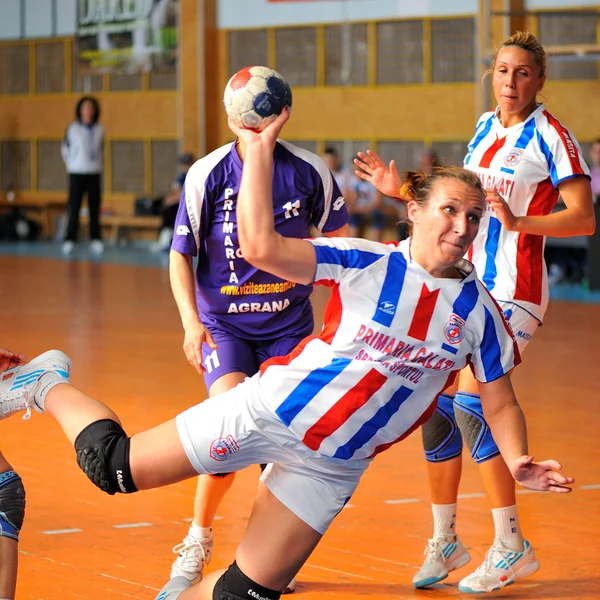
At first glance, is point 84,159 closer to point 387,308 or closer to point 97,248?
point 97,248

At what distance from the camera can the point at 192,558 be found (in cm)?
434

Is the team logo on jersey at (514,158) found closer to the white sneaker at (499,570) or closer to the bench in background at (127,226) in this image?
the white sneaker at (499,570)

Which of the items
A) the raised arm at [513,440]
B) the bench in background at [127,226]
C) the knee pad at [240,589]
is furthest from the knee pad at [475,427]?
the bench in background at [127,226]

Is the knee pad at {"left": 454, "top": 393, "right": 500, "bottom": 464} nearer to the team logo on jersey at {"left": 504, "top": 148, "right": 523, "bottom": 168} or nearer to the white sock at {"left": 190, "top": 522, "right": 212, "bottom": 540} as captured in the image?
the team logo on jersey at {"left": 504, "top": 148, "right": 523, "bottom": 168}

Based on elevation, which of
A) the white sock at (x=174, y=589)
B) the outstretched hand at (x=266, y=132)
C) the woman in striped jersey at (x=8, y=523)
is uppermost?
the outstretched hand at (x=266, y=132)

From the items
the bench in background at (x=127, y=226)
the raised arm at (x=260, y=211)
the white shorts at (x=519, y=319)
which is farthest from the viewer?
the bench in background at (x=127, y=226)

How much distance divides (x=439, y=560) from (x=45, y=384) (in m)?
1.64

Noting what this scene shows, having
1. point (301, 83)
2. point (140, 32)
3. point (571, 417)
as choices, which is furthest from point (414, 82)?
point (571, 417)

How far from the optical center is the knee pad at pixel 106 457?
334 centimetres

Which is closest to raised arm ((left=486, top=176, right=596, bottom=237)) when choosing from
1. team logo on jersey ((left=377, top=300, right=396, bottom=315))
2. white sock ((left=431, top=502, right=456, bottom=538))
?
team logo on jersey ((left=377, top=300, right=396, bottom=315))

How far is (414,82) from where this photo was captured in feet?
59.5

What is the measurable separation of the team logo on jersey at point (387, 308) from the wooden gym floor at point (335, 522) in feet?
4.36

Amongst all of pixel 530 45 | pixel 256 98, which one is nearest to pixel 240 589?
pixel 256 98

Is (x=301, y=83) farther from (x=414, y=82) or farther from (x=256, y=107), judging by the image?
(x=256, y=107)
